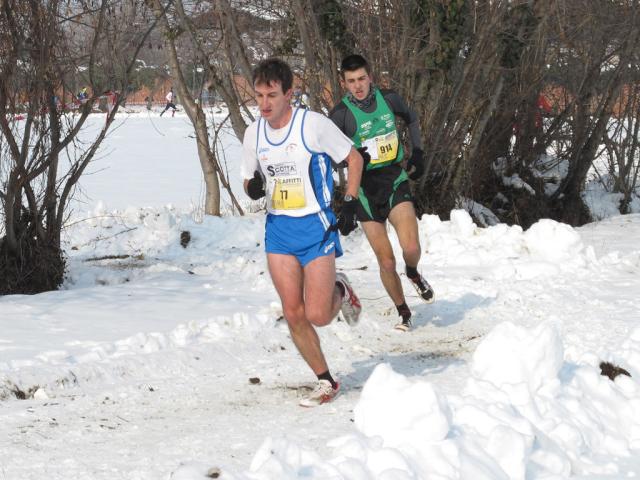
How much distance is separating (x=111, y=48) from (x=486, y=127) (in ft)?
21.1

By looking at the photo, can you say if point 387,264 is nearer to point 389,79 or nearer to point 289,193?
point 289,193

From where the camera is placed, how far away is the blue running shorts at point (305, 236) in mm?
5504

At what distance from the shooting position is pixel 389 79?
12.4 meters

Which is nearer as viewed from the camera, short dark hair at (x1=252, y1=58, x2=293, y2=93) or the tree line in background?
short dark hair at (x1=252, y1=58, x2=293, y2=93)

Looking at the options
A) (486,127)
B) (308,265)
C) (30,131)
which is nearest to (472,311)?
(308,265)

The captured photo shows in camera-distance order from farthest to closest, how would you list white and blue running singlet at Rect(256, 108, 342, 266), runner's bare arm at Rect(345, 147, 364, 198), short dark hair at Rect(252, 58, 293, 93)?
runner's bare arm at Rect(345, 147, 364, 198) < white and blue running singlet at Rect(256, 108, 342, 266) < short dark hair at Rect(252, 58, 293, 93)

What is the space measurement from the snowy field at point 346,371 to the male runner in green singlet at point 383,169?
1.78ft

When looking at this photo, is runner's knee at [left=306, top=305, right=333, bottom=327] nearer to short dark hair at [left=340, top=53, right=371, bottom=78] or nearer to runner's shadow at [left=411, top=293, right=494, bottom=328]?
short dark hair at [left=340, top=53, right=371, bottom=78]

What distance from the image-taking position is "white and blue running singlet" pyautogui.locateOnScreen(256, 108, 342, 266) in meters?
5.46

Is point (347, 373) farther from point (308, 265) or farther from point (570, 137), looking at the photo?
point (570, 137)

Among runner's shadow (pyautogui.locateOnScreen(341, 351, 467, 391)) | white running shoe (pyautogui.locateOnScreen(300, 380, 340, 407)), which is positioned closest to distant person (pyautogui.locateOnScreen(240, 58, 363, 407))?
white running shoe (pyautogui.locateOnScreen(300, 380, 340, 407))

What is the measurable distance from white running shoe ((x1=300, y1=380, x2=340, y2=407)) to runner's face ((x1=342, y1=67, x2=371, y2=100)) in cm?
235

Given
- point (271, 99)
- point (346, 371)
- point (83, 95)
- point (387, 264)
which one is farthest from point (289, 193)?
point (83, 95)

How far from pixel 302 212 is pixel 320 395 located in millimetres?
966
